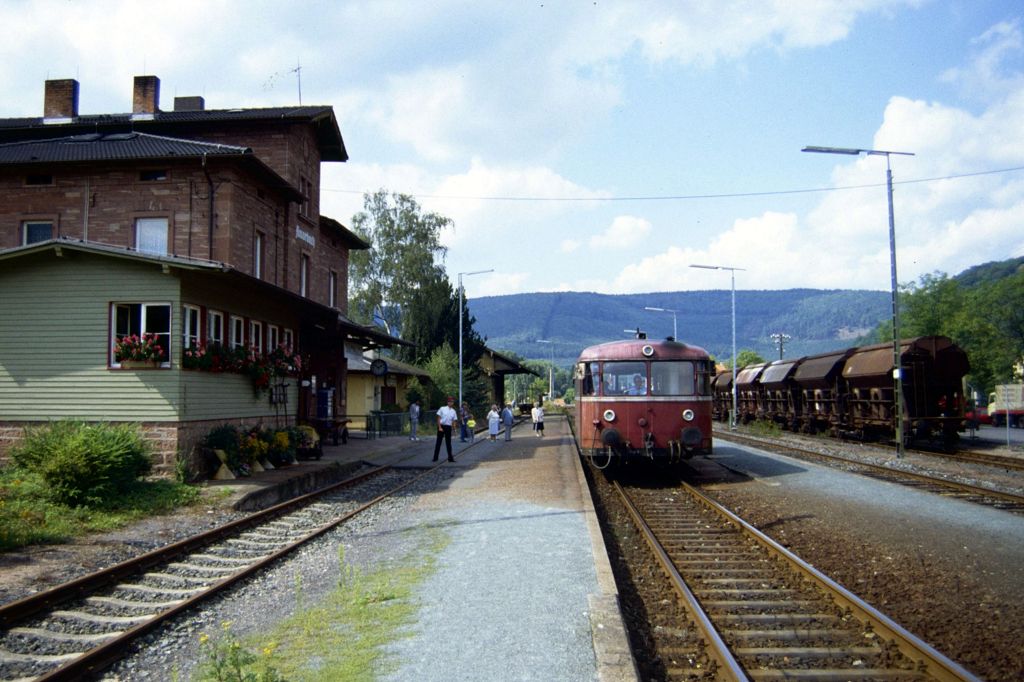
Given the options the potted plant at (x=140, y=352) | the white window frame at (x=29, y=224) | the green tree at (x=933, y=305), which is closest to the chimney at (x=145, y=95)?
the white window frame at (x=29, y=224)

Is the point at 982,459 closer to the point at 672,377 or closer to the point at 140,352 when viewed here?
the point at 672,377

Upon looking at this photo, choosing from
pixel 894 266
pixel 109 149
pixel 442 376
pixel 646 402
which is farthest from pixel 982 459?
pixel 442 376

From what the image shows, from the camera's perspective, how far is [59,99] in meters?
27.9

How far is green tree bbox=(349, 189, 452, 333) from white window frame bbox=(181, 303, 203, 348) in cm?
3521

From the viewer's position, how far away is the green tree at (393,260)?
170 ft

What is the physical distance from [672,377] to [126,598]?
10913 mm

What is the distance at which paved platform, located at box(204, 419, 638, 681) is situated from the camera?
529 cm

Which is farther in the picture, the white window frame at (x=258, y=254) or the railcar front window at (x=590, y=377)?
the white window frame at (x=258, y=254)

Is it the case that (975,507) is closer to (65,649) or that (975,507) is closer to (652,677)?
(652,677)

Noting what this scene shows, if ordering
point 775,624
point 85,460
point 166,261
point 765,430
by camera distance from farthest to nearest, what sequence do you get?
point 765,430
point 166,261
point 85,460
point 775,624

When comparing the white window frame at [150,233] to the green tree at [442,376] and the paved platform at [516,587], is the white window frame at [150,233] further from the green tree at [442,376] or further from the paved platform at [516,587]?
the green tree at [442,376]

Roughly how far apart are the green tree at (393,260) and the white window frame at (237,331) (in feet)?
107

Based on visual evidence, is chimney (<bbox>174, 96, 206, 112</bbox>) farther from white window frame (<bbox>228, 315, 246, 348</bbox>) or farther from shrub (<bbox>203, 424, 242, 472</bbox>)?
shrub (<bbox>203, 424, 242, 472</bbox>)

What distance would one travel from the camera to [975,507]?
12102 millimetres
